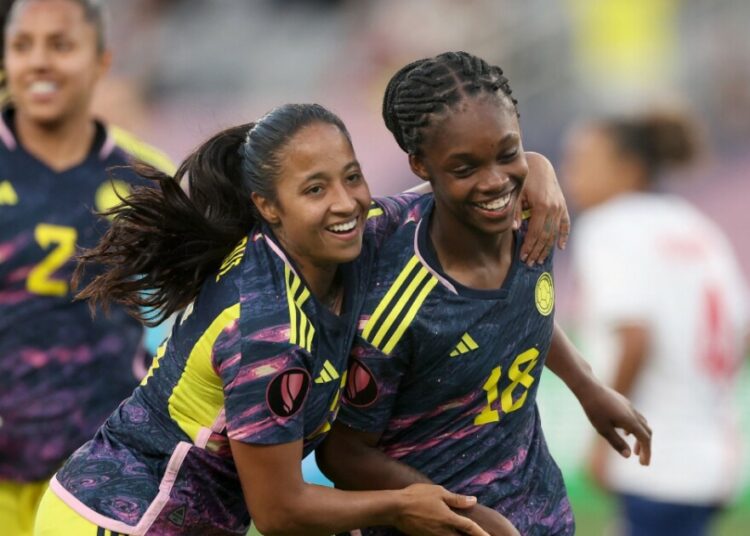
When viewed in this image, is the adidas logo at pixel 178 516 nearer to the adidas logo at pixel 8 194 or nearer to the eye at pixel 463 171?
the eye at pixel 463 171

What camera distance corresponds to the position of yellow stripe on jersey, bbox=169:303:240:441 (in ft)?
11.8

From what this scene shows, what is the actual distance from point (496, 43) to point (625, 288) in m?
8.19

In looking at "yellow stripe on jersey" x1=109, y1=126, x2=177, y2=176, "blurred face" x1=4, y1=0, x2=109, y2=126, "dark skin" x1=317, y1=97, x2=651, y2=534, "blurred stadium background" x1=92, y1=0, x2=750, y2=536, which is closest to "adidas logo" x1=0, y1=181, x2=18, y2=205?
"blurred face" x1=4, y1=0, x2=109, y2=126

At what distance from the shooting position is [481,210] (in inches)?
143

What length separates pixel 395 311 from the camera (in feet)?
12.1

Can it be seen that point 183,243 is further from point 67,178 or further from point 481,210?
point 67,178

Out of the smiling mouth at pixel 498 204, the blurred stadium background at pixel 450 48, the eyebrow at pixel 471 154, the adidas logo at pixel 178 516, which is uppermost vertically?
the blurred stadium background at pixel 450 48

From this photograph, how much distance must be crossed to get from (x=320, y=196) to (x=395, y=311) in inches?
13.0

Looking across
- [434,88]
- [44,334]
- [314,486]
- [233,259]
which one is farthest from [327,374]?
[44,334]

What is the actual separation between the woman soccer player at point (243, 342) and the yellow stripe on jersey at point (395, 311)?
55 mm

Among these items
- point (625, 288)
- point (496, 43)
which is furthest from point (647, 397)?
point (496, 43)

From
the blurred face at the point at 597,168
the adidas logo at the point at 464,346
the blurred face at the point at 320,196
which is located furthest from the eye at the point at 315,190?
the blurred face at the point at 597,168

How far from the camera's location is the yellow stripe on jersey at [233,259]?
147 inches

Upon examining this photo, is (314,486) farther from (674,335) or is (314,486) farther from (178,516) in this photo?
(674,335)
